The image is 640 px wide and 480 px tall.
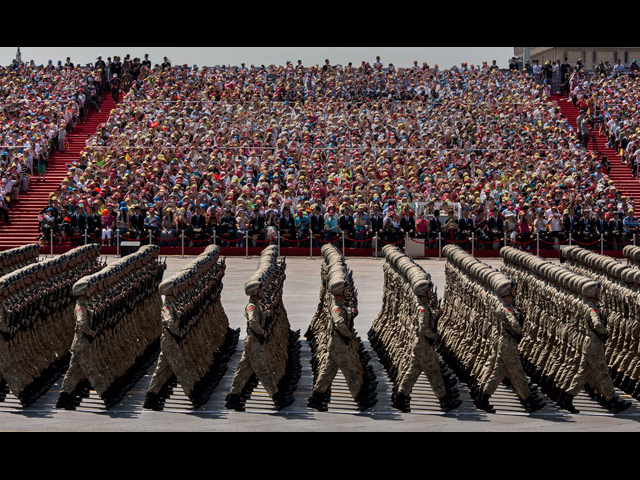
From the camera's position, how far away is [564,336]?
11273mm

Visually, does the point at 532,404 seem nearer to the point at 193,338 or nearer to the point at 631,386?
the point at 631,386

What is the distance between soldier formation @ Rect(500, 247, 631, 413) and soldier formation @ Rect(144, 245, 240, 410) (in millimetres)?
3701

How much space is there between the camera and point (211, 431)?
32.0 ft

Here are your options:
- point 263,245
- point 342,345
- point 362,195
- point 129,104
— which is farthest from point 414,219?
point 342,345

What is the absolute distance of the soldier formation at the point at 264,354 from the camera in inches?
415

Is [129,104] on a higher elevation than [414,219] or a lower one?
higher

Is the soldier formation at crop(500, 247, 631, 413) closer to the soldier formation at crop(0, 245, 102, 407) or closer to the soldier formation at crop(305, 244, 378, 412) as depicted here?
the soldier formation at crop(305, 244, 378, 412)

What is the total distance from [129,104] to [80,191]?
25.3 ft

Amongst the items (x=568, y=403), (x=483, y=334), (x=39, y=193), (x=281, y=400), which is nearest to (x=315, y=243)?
(x=39, y=193)

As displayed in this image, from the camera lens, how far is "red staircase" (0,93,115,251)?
2820 centimetres

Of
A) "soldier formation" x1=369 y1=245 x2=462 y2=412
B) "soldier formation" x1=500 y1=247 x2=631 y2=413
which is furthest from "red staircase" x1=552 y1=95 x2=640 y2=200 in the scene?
"soldier formation" x1=369 y1=245 x2=462 y2=412

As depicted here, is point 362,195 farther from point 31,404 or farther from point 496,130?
point 31,404

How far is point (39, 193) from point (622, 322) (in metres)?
22.4

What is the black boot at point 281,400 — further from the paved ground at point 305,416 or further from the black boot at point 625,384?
the black boot at point 625,384
